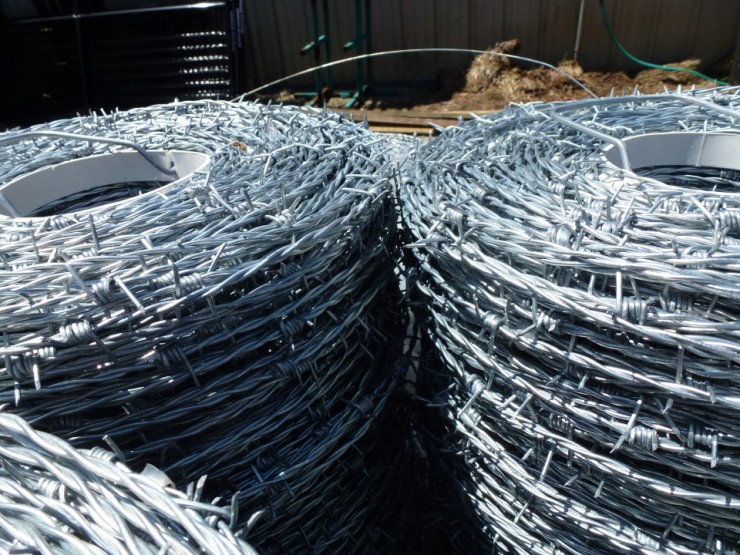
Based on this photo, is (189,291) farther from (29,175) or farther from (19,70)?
(19,70)

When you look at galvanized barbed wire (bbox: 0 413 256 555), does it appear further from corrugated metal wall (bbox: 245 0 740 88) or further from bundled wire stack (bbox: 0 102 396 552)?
corrugated metal wall (bbox: 245 0 740 88)

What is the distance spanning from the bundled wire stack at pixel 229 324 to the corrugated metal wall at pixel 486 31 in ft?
17.9

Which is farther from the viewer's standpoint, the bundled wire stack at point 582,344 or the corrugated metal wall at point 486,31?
the corrugated metal wall at point 486,31

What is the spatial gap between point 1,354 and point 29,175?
0.85 metres

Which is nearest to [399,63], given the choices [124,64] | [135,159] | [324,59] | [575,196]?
[324,59]

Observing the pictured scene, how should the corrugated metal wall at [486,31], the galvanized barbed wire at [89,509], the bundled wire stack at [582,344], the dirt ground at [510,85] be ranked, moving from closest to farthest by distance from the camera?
the galvanized barbed wire at [89,509]
the bundled wire stack at [582,344]
the dirt ground at [510,85]
the corrugated metal wall at [486,31]

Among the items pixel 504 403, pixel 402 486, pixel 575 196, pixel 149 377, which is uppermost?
pixel 575 196

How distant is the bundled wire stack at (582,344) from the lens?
921 millimetres

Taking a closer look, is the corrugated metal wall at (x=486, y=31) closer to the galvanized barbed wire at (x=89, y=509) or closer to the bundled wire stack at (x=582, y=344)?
the bundled wire stack at (x=582, y=344)

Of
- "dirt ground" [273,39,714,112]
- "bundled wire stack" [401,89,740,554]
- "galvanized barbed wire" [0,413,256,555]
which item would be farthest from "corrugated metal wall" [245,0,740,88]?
"galvanized barbed wire" [0,413,256,555]

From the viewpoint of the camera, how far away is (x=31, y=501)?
27.5 inches

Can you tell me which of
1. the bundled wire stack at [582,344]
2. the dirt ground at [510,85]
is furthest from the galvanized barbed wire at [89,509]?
the dirt ground at [510,85]

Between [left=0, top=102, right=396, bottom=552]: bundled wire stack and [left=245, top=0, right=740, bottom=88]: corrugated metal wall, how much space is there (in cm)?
547

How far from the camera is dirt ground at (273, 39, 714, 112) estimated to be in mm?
5871
